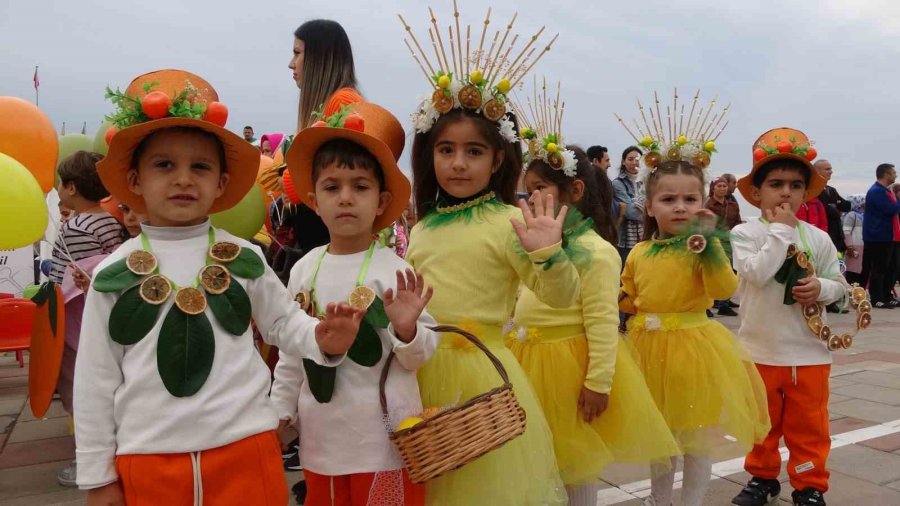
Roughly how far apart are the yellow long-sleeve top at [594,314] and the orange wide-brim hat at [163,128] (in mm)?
1262

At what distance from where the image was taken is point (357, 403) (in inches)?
85.7

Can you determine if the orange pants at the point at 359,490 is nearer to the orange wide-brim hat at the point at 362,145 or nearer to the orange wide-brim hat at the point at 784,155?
the orange wide-brim hat at the point at 362,145

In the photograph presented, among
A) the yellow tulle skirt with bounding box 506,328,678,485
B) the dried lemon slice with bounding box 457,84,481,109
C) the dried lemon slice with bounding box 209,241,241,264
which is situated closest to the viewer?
the dried lemon slice with bounding box 209,241,241,264

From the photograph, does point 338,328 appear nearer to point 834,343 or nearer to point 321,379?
point 321,379

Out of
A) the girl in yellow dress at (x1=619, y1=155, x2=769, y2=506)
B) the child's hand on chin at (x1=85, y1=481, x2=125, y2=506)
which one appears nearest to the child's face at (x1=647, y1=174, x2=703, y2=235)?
the girl in yellow dress at (x1=619, y1=155, x2=769, y2=506)

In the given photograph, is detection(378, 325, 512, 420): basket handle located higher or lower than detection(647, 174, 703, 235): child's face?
lower

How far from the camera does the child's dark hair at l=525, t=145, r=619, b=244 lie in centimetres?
350

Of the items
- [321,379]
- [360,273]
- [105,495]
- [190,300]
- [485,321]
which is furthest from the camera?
[485,321]

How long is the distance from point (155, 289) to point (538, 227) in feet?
A: 3.98

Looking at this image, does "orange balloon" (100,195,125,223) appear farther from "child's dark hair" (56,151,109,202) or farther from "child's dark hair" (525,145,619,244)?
"child's dark hair" (525,145,619,244)

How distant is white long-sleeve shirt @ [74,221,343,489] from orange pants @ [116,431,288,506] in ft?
0.09

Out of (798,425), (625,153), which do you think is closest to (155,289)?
(798,425)

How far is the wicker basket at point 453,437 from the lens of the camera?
2.00m

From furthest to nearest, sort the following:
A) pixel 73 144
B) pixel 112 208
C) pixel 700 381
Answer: pixel 73 144 < pixel 112 208 < pixel 700 381
